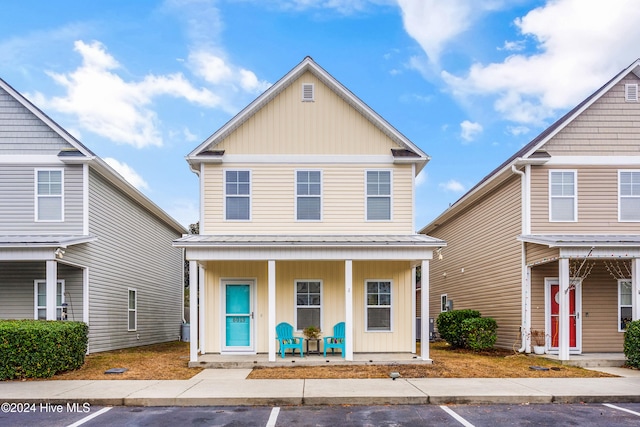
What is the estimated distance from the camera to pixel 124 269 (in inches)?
769

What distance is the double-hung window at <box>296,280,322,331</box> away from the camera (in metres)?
15.2

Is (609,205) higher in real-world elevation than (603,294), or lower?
higher

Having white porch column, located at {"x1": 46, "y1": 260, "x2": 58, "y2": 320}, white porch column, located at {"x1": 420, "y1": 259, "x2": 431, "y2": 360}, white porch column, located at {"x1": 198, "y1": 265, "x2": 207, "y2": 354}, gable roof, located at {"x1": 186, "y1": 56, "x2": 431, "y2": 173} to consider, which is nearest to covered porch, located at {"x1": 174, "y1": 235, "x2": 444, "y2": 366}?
white porch column, located at {"x1": 198, "y1": 265, "x2": 207, "y2": 354}

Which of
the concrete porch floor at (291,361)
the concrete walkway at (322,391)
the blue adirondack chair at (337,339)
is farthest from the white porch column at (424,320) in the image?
the concrete walkway at (322,391)

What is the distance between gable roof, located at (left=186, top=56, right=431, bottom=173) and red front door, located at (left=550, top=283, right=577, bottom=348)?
5.56 metres

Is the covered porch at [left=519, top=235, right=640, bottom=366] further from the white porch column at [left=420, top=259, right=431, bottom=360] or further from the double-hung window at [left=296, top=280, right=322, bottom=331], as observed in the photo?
the double-hung window at [left=296, top=280, right=322, bottom=331]

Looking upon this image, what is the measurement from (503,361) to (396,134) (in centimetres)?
680

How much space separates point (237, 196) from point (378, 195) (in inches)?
159

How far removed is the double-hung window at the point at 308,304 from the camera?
598 inches

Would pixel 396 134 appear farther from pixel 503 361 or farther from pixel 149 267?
pixel 149 267

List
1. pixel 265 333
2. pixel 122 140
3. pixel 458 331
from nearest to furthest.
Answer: pixel 265 333
pixel 458 331
pixel 122 140

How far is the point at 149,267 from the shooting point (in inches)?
886

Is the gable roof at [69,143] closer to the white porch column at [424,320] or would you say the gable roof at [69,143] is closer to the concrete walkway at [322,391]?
the concrete walkway at [322,391]

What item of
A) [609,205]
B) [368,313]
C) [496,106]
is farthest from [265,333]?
[496,106]
